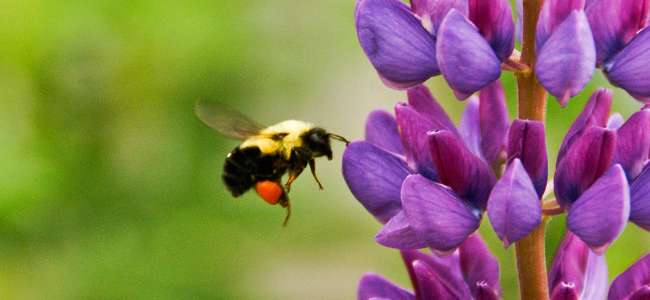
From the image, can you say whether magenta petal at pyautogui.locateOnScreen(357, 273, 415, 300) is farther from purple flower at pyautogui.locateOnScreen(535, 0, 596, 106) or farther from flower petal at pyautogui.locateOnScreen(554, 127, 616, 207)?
purple flower at pyautogui.locateOnScreen(535, 0, 596, 106)

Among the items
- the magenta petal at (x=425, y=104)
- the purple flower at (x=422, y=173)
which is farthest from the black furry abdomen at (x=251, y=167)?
the magenta petal at (x=425, y=104)

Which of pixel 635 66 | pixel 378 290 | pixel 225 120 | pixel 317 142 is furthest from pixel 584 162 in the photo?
pixel 225 120

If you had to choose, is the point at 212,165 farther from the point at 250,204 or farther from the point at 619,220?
the point at 619,220

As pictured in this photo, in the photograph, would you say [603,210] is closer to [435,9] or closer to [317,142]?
[435,9]

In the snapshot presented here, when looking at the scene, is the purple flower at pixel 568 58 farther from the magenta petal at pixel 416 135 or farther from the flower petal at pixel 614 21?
the magenta petal at pixel 416 135

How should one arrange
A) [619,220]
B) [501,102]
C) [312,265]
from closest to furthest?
[619,220] → [501,102] → [312,265]

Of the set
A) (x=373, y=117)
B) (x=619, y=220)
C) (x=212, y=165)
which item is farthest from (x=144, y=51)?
(x=619, y=220)

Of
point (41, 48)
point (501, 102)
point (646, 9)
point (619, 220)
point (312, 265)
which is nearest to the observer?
point (619, 220)
